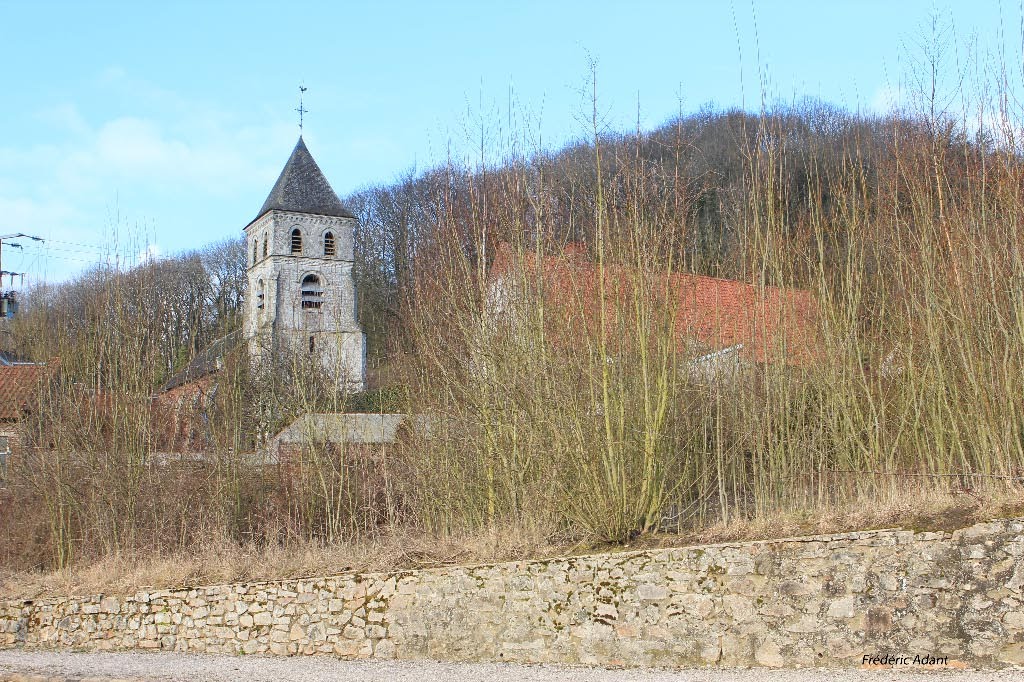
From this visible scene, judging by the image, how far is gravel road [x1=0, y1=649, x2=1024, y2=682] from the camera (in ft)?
23.1

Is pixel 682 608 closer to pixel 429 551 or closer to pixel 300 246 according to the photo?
pixel 429 551

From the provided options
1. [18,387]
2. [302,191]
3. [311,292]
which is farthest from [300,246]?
[18,387]

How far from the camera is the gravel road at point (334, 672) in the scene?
23.1 feet

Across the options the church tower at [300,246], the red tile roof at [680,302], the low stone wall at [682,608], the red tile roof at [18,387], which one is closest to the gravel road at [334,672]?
the low stone wall at [682,608]

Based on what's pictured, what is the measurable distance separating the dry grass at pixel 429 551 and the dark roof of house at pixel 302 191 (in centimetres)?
3110

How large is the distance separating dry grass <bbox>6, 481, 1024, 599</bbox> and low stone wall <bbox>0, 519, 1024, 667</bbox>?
0.28 m

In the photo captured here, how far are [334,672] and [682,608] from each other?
130 inches

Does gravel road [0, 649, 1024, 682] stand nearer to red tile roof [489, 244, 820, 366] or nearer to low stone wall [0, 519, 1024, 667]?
low stone wall [0, 519, 1024, 667]

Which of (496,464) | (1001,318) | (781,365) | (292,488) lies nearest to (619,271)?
(781,365)

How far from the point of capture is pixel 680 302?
10242mm

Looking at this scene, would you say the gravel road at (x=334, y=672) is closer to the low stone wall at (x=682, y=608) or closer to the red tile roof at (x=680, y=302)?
the low stone wall at (x=682, y=608)

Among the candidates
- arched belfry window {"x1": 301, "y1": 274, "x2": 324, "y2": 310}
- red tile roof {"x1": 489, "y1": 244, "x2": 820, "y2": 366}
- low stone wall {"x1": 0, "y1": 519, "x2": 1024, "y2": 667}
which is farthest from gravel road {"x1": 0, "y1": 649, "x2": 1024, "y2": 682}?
arched belfry window {"x1": 301, "y1": 274, "x2": 324, "y2": 310}

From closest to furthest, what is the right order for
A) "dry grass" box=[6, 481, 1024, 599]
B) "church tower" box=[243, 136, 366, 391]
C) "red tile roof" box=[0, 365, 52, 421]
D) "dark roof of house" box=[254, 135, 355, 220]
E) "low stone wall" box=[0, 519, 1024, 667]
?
"low stone wall" box=[0, 519, 1024, 667], "dry grass" box=[6, 481, 1024, 599], "red tile roof" box=[0, 365, 52, 421], "church tower" box=[243, 136, 366, 391], "dark roof of house" box=[254, 135, 355, 220]

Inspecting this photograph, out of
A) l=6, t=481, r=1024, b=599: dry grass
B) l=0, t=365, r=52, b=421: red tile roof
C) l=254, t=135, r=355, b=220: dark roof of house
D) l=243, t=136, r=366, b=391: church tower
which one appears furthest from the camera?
l=254, t=135, r=355, b=220: dark roof of house
